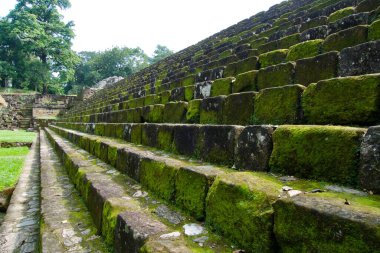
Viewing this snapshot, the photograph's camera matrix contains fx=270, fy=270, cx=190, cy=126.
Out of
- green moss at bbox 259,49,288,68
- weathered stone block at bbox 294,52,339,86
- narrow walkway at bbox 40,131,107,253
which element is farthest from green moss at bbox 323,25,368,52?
narrow walkway at bbox 40,131,107,253

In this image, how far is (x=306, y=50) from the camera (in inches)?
96.1

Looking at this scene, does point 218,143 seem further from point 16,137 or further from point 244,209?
point 16,137

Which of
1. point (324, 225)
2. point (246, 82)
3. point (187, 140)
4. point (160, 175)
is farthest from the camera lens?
point (246, 82)

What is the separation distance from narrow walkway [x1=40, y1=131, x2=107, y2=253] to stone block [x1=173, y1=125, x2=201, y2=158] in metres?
0.95

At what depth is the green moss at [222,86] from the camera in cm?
285

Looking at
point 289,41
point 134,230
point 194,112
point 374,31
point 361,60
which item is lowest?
point 134,230

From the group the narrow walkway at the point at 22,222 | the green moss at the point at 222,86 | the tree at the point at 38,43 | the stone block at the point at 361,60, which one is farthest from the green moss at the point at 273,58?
the tree at the point at 38,43

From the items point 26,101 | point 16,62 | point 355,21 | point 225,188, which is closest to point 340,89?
point 225,188

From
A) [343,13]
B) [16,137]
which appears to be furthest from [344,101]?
[16,137]

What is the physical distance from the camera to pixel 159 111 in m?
3.71

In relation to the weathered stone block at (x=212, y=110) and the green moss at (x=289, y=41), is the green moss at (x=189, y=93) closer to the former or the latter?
the weathered stone block at (x=212, y=110)

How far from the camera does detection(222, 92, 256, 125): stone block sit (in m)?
2.02

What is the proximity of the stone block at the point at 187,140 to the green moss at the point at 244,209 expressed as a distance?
2.71 ft

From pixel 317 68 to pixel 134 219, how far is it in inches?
61.1
